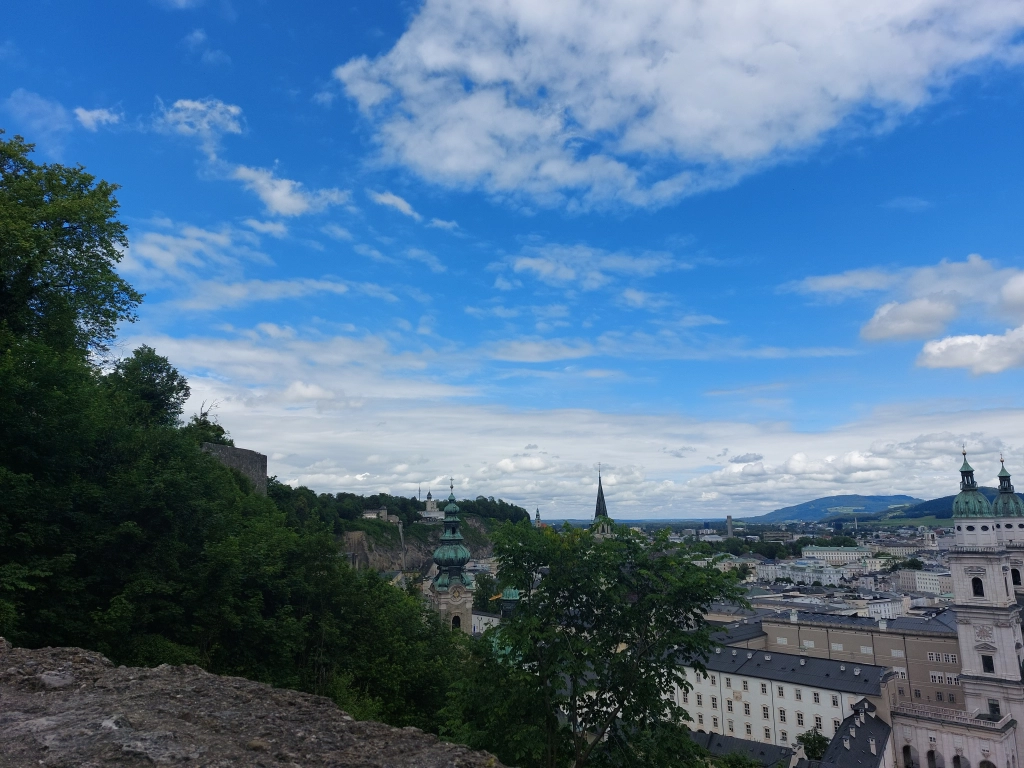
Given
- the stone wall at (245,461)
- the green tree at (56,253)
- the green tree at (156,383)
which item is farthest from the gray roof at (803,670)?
the green tree at (56,253)

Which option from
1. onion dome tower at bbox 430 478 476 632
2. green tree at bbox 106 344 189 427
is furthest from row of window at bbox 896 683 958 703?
green tree at bbox 106 344 189 427

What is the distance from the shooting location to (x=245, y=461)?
1576 inches

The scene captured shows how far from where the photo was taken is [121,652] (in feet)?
46.1

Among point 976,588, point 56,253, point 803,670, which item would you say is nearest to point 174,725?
point 56,253

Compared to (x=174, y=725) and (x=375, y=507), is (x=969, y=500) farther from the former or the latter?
(x=375, y=507)

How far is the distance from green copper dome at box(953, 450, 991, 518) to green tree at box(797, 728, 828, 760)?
64.0 ft

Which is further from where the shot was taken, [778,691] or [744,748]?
[778,691]

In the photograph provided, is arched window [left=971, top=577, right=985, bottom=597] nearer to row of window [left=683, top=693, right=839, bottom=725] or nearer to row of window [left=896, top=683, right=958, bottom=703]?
row of window [left=683, top=693, right=839, bottom=725]

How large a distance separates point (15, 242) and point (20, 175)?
5890 mm

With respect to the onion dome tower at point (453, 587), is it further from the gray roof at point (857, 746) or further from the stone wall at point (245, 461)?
the gray roof at point (857, 746)

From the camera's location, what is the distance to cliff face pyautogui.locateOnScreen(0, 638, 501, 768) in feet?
21.3

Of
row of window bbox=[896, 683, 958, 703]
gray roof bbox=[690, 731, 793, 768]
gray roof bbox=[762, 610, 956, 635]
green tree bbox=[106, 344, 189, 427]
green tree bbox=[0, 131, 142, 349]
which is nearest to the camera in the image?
green tree bbox=[0, 131, 142, 349]

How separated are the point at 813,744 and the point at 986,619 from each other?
15.1m

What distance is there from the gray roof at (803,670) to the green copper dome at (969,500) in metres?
13.4
